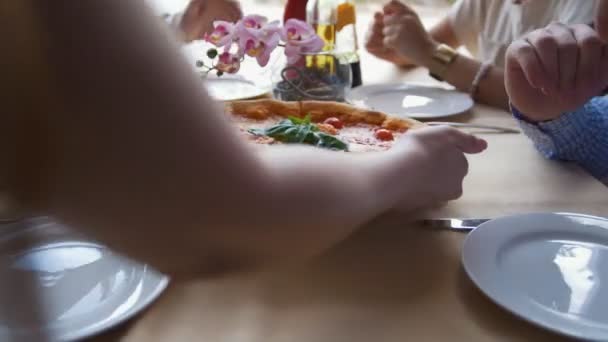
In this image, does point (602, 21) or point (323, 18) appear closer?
point (602, 21)

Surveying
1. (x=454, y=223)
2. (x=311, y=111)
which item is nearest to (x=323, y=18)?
(x=311, y=111)

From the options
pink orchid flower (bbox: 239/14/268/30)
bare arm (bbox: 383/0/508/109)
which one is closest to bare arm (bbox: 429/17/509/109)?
bare arm (bbox: 383/0/508/109)

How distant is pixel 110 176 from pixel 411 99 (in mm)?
867

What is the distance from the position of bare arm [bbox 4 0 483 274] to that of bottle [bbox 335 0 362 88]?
82 cm

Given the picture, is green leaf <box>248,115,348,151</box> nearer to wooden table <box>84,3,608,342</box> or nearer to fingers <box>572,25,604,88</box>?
wooden table <box>84,3,608,342</box>

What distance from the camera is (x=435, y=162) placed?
25.1 inches

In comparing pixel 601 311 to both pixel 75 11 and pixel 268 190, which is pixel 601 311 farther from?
pixel 75 11

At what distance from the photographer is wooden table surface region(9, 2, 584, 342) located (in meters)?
0.48

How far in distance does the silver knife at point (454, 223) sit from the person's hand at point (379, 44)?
2.54ft

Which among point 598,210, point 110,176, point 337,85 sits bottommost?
point 598,210

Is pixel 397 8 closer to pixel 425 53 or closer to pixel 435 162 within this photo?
pixel 425 53

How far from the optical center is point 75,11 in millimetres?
320

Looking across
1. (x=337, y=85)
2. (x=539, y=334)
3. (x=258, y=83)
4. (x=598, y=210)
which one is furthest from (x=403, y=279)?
(x=258, y=83)

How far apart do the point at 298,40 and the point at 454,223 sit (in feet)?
1.73
